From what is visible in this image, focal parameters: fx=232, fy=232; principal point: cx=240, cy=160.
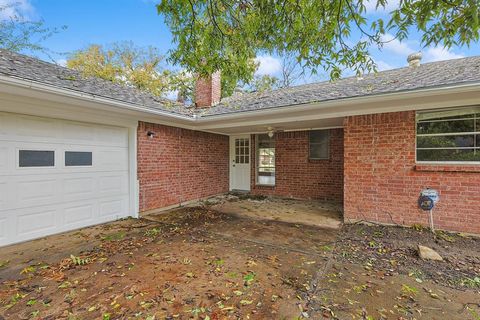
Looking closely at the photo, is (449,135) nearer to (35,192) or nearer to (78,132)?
(78,132)

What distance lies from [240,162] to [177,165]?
3.23 metres

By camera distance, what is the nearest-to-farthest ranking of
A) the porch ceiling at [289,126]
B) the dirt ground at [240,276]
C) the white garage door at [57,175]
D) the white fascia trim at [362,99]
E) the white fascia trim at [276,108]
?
the dirt ground at [240,276], the white fascia trim at [276,108], the white fascia trim at [362,99], the white garage door at [57,175], the porch ceiling at [289,126]

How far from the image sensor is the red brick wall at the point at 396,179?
440 centimetres

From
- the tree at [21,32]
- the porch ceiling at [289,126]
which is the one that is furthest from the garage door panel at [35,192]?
the tree at [21,32]

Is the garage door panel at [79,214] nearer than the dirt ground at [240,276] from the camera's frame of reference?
No

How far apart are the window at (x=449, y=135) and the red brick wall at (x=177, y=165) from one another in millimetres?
6099

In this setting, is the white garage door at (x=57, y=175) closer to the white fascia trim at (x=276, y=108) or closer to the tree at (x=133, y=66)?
the white fascia trim at (x=276, y=108)

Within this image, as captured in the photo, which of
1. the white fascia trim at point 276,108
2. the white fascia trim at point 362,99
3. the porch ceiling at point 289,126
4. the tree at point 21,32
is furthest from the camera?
the tree at point 21,32

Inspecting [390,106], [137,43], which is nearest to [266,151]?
[390,106]

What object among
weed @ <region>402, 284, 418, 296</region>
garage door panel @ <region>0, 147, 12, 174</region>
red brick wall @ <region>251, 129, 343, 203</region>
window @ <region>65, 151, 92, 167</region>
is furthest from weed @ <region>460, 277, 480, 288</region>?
garage door panel @ <region>0, 147, 12, 174</region>

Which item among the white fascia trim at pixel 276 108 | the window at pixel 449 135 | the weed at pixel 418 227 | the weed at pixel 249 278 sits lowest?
the weed at pixel 249 278

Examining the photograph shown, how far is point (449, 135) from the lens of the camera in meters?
4.50

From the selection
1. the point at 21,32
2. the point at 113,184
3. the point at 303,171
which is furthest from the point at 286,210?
the point at 21,32

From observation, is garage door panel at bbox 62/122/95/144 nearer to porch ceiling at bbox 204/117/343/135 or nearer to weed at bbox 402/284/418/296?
porch ceiling at bbox 204/117/343/135
